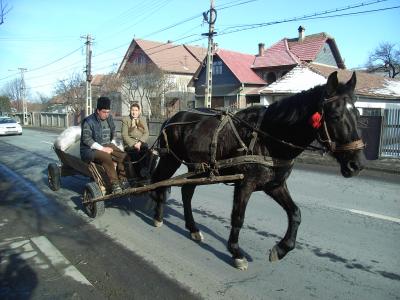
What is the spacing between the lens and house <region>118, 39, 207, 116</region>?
37125 mm

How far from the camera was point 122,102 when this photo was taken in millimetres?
42438

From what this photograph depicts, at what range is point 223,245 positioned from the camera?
4.88m

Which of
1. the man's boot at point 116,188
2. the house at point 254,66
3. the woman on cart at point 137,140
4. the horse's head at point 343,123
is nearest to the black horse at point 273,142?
the horse's head at point 343,123

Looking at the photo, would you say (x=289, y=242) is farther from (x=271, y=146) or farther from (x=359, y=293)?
(x=271, y=146)

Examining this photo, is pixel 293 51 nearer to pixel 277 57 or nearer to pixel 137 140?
pixel 277 57

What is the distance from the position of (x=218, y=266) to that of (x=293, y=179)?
19.9ft

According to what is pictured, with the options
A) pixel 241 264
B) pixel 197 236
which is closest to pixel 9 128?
pixel 197 236

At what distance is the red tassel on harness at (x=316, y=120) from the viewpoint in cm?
340

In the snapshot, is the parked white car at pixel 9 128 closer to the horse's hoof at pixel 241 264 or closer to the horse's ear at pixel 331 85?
the horse's hoof at pixel 241 264

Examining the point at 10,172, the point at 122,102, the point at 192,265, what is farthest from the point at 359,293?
the point at 122,102

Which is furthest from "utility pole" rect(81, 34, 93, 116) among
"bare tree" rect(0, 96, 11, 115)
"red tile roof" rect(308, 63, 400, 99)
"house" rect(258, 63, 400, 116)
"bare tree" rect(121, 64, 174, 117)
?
"bare tree" rect(0, 96, 11, 115)

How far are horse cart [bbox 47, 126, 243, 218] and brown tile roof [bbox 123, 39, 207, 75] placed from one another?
115 feet

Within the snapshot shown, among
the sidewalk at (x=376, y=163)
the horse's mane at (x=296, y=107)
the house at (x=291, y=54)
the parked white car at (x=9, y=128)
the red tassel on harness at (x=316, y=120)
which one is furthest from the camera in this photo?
the house at (x=291, y=54)

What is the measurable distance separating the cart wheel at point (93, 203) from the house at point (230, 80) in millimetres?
28784
